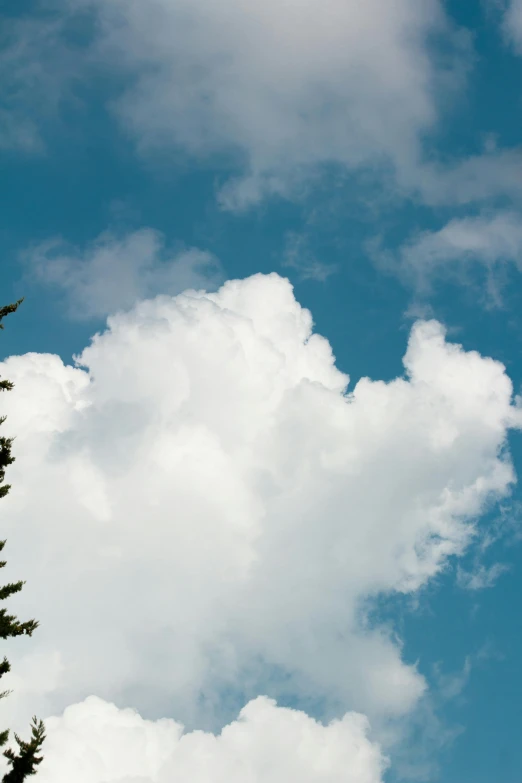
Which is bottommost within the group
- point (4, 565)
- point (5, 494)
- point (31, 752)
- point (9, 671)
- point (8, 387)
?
point (31, 752)

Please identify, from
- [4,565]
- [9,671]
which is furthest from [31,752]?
[4,565]

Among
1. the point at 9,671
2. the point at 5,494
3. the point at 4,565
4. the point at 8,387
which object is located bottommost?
the point at 9,671

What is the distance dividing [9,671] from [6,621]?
233cm

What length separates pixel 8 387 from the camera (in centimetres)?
2959

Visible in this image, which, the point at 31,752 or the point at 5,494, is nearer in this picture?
the point at 31,752

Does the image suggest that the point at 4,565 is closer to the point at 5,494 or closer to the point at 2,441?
the point at 5,494

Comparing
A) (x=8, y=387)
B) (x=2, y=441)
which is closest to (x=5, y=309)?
(x=8, y=387)

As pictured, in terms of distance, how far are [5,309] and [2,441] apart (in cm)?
633

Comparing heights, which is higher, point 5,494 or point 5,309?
point 5,309

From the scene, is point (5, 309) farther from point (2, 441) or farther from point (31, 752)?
point (31, 752)

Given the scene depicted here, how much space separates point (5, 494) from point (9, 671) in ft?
27.0

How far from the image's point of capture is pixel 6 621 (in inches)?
1179

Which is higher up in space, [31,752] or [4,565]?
[4,565]

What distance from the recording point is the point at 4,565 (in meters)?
31.0
